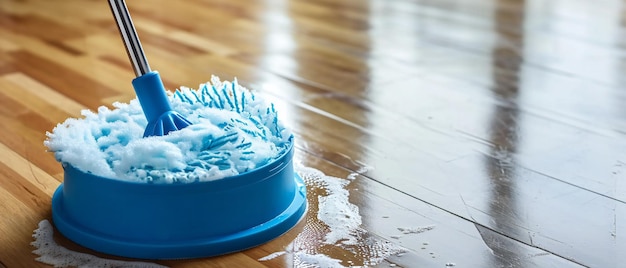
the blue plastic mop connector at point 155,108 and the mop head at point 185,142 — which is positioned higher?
the blue plastic mop connector at point 155,108

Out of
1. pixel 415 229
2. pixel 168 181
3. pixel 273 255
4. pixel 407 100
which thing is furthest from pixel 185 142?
pixel 407 100

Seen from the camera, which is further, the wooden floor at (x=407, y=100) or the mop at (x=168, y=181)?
the wooden floor at (x=407, y=100)

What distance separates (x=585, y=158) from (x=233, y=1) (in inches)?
56.6

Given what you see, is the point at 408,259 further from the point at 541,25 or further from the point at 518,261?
the point at 541,25

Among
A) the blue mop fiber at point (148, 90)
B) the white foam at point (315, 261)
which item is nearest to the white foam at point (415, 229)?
the white foam at point (315, 261)

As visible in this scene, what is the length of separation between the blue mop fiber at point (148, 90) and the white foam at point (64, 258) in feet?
0.55

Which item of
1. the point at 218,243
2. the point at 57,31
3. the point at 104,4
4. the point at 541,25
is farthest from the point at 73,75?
the point at 541,25

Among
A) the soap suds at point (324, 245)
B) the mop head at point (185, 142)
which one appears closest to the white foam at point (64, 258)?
the soap suds at point (324, 245)

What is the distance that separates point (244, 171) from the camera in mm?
1089

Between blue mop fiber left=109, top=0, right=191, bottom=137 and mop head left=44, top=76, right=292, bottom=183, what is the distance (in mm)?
27

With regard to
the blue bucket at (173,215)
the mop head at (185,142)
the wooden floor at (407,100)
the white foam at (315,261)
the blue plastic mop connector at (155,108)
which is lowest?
Answer: the wooden floor at (407,100)

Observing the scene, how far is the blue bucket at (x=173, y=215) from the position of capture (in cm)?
106

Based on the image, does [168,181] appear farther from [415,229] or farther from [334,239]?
[415,229]

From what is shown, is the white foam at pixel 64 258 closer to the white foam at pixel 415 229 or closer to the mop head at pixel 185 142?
the mop head at pixel 185 142
